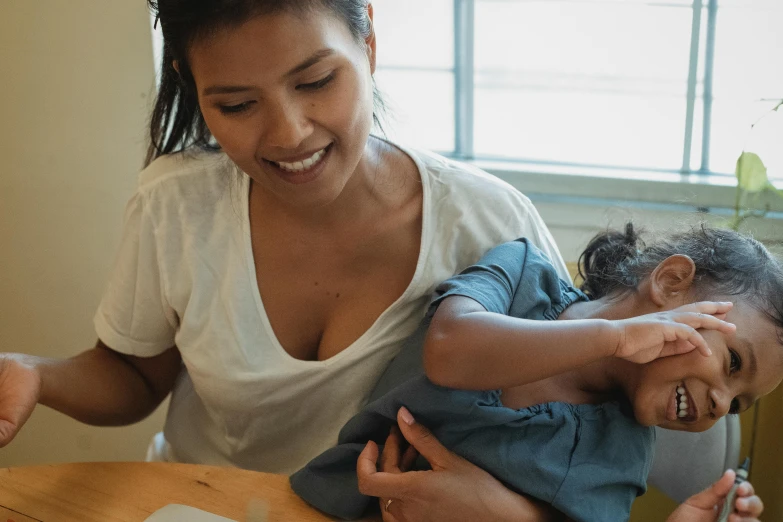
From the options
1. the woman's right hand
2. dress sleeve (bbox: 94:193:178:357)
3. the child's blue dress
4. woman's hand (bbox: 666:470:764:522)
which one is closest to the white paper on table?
the child's blue dress

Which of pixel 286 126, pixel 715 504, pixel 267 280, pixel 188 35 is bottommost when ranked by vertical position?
pixel 715 504

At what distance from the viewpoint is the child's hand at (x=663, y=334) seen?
1.11 meters

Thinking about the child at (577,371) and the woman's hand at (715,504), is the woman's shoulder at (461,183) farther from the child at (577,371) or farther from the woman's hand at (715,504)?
the woman's hand at (715,504)

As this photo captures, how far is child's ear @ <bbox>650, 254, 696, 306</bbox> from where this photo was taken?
1276 millimetres

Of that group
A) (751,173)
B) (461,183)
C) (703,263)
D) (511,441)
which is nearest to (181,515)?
(511,441)

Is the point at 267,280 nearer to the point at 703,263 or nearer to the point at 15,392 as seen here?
the point at 15,392

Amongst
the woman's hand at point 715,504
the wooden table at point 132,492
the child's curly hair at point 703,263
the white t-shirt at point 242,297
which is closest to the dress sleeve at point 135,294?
the white t-shirt at point 242,297

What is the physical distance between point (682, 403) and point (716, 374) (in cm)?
6

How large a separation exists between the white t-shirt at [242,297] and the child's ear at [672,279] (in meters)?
0.23

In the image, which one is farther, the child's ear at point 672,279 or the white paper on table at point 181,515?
the child's ear at point 672,279

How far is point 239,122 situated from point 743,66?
1.39 m

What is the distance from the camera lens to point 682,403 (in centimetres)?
123

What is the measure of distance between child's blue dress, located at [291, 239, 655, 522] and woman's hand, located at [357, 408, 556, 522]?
24mm

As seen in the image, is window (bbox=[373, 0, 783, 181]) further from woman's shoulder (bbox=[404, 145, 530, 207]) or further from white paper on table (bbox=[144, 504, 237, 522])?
white paper on table (bbox=[144, 504, 237, 522])
